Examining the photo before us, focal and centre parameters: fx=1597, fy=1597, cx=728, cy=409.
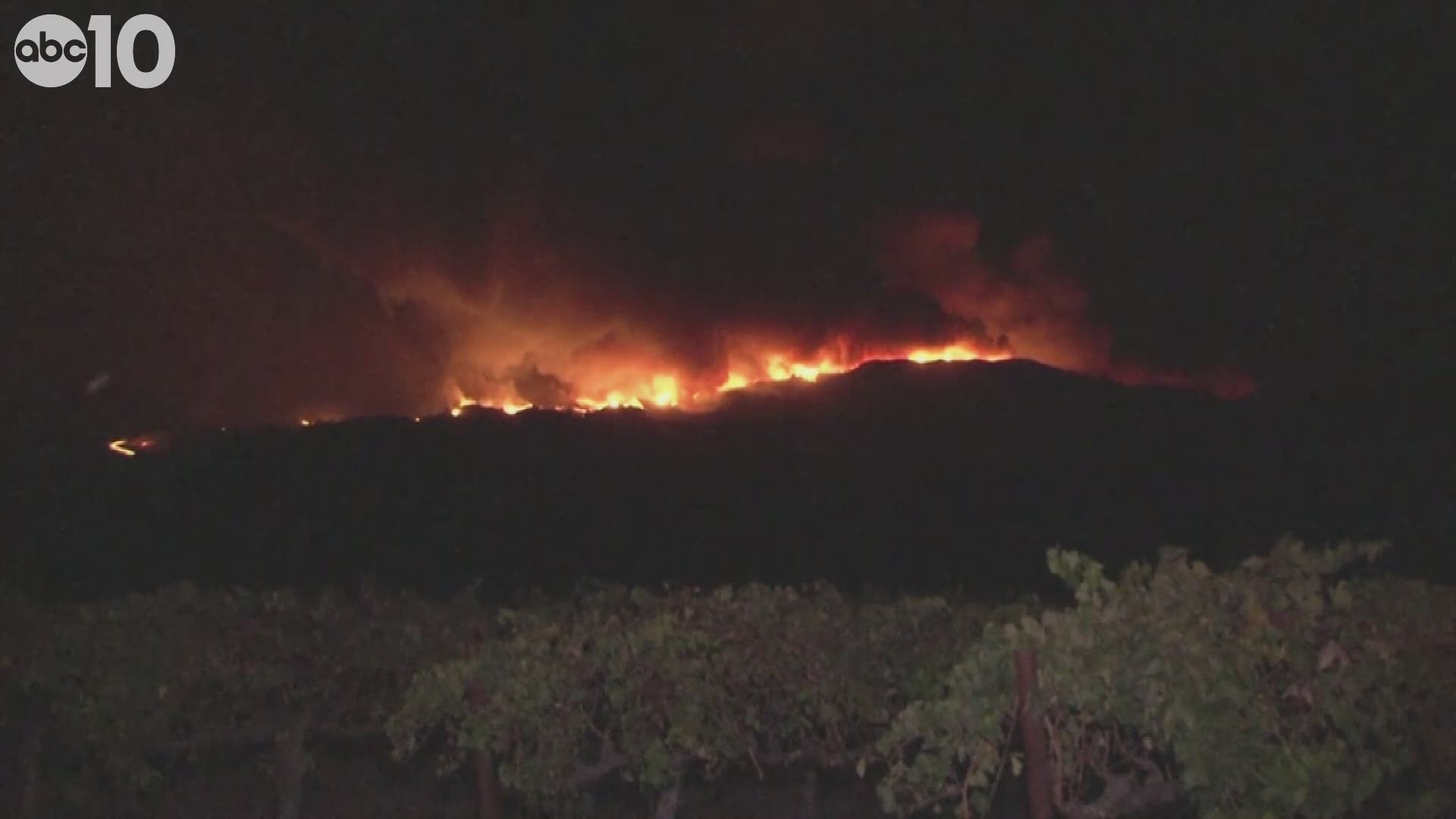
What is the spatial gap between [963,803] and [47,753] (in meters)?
12.2

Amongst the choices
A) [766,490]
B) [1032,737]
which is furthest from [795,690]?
[766,490]

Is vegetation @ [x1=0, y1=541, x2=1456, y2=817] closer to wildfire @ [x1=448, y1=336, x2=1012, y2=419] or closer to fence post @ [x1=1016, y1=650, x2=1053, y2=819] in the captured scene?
fence post @ [x1=1016, y1=650, x2=1053, y2=819]

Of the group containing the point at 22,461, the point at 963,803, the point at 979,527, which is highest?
the point at 22,461

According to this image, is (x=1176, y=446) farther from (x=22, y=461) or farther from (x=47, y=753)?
(x=47, y=753)

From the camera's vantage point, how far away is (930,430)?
79.5 m

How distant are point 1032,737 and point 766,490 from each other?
213ft

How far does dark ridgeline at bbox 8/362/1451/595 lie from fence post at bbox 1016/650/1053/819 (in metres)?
44.8

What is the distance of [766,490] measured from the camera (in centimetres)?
7244

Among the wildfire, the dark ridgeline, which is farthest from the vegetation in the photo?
the wildfire

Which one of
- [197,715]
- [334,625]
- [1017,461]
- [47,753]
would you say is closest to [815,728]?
[334,625]

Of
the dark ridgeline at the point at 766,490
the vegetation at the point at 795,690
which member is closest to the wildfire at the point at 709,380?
the dark ridgeline at the point at 766,490

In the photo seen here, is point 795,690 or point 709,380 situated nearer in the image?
point 795,690

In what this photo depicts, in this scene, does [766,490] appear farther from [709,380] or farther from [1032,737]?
[1032,737]

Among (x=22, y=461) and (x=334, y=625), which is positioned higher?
(x=22, y=461)
